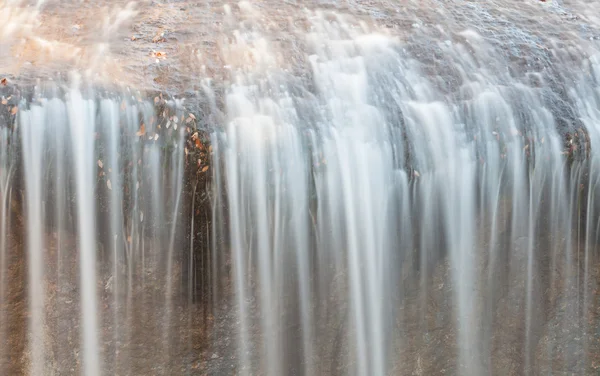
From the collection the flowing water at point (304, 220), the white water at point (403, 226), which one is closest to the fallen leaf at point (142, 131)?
the flowing water at point (304, 220)

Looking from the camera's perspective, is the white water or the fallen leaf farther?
the white water

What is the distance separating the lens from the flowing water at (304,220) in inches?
145

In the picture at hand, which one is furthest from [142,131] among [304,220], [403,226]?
[403,226]

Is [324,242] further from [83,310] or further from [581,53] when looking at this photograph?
[581,53]

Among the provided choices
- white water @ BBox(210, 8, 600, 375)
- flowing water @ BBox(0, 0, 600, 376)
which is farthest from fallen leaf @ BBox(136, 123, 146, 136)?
white water @ BBox(210, 8, 600, 375)

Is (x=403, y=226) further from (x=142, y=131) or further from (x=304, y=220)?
(x=142, y=131)

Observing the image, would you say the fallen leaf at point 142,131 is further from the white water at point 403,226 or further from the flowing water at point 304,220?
the white water at point 403,226

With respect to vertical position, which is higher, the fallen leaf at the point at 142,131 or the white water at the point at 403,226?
the fallen leaf at the point at 142,131

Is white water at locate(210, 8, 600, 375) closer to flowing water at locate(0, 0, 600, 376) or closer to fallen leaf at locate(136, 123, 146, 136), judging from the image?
flowing water at locate(0, 0, 600, 376)

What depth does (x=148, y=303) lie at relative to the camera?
374 centimetres

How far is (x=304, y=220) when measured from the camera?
152 inches

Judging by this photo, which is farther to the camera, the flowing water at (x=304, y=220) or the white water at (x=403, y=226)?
the white water at (x=403, y=226)

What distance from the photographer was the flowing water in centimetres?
369

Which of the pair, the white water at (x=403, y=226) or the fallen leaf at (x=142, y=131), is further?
the white water at (x=403, y=226)
